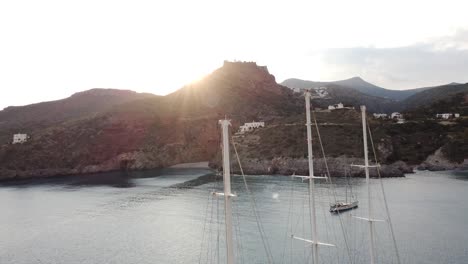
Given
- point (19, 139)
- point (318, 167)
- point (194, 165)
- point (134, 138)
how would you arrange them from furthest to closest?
point (134, 138)
point (19, 139)
point (194, 165)
point (318, 167)

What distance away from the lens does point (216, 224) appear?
180 feet

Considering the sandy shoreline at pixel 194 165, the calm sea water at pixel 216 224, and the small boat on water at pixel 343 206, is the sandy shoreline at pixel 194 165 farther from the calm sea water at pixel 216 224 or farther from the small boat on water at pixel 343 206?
the small boat on water at pixel 343 206

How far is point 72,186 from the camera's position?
105m

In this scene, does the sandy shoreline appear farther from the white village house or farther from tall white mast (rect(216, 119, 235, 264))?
tall white mast (rect(216, 119, 235, 264))

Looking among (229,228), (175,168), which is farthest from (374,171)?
(229,228)

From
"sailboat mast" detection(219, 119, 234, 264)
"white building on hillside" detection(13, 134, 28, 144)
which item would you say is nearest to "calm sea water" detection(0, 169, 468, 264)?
"sailboat mast" detection(219, 119, 234, 264)

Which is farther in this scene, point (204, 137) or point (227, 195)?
point (204, 137)

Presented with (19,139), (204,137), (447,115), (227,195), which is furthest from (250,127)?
(227,195)

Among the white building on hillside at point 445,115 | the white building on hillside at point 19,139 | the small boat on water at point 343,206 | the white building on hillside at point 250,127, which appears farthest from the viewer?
the white building on hillside at point 19,139

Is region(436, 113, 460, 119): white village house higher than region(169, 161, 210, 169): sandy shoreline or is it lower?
higher

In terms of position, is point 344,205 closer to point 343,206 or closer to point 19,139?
point 343,206

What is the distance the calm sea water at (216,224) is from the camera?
4097cm

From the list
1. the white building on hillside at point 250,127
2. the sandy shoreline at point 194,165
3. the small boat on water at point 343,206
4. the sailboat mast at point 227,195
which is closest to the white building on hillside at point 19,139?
the sandy shoreline at point 194,165

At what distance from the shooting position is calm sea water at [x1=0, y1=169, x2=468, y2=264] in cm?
4097
